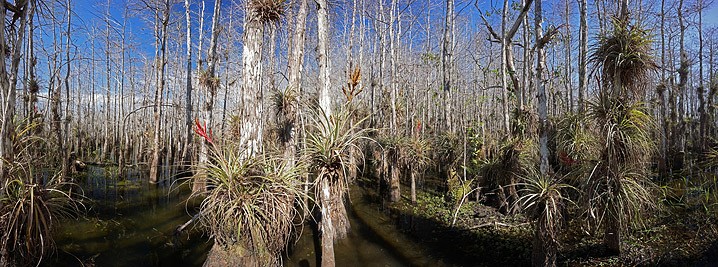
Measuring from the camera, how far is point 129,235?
6.85 meters

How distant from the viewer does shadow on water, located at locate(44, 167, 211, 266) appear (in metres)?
5.59

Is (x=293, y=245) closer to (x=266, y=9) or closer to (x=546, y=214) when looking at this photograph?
(x=266, y=9)

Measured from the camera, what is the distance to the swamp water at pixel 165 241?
18.6 feet

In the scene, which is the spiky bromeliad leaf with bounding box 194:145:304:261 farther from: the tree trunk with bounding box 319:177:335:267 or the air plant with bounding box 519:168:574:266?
the air plant with bounding box 519:168:574:266

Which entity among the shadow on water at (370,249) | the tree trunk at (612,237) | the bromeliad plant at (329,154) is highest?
the bromeliad plant at (329,154)

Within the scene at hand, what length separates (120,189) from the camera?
11.1 metres

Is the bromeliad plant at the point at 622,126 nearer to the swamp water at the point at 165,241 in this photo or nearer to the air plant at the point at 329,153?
the swamp water at the point at 165,241

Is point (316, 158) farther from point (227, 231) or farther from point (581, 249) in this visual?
point (581, 249)

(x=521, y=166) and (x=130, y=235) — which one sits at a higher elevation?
(x=521, y=166)

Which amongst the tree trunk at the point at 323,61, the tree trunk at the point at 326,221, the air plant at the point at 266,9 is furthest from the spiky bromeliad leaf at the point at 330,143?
the air plant at the point at 266,9

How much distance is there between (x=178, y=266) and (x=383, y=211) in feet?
16.7

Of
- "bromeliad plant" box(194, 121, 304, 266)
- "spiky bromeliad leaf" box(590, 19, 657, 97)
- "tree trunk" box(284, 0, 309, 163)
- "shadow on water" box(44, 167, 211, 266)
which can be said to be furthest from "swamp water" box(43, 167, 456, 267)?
"spiky bromeliad leaf" box(590, 19, 657, 97)

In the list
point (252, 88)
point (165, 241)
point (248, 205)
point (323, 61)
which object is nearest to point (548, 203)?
point (248, 205)

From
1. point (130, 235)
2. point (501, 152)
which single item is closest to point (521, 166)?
point (501, 152)
